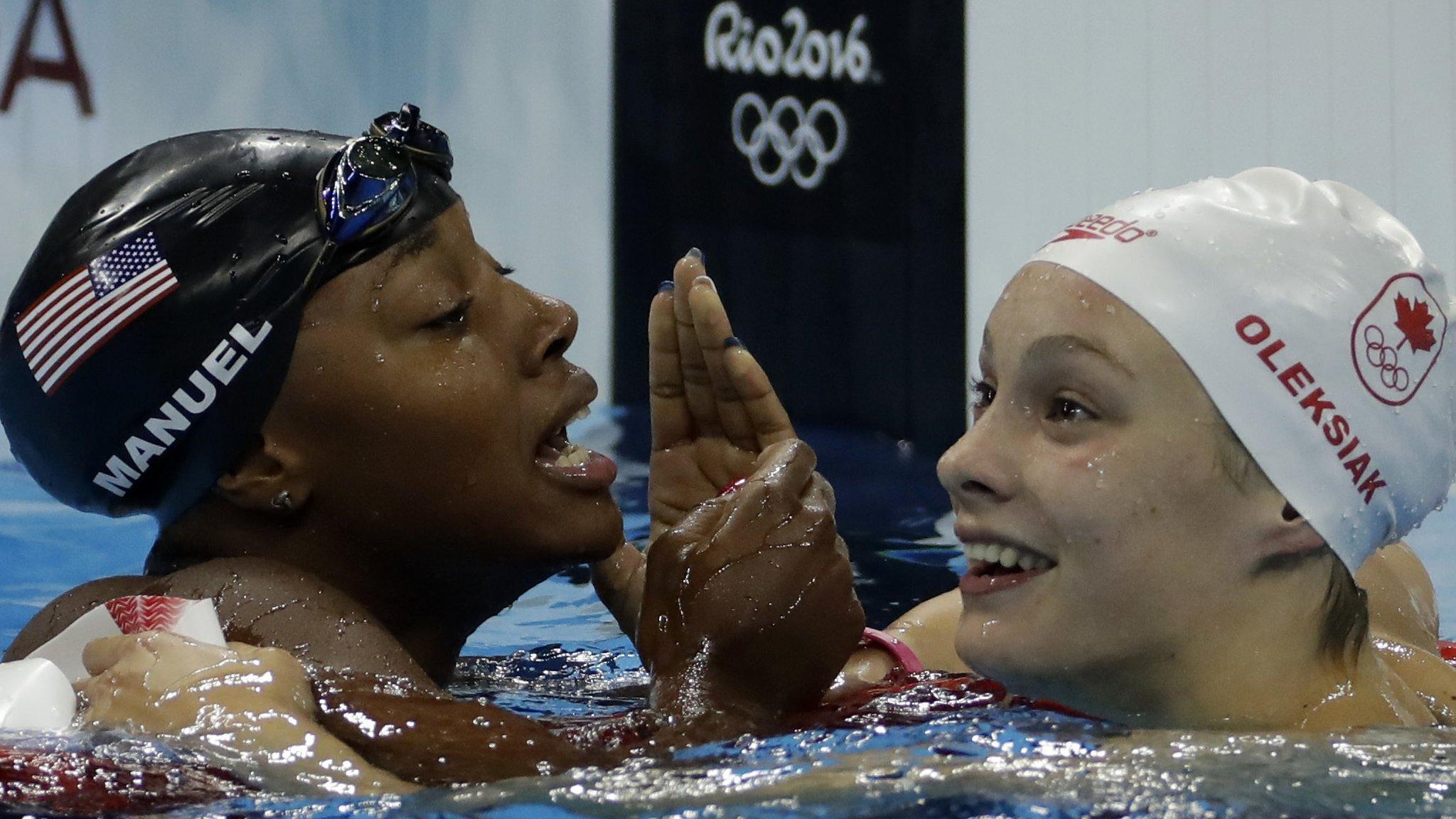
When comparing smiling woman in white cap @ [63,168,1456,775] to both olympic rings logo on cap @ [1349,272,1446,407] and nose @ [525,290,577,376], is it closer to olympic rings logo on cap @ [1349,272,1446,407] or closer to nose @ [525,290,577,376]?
olympic rings logo on cap @ [1349,272,1446,407]

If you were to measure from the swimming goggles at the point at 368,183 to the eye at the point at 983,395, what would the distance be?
948 mm

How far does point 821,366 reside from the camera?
329 inches

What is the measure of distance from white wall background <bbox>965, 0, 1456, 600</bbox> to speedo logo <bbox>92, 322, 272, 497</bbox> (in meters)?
6.28

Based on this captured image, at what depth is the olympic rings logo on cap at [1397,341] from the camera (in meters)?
2.35

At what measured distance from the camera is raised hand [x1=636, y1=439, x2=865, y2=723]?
2.59m

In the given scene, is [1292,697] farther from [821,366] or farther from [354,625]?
[821,366]

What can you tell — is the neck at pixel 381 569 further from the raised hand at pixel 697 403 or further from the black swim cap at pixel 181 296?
the raised hand at pixel 697 403

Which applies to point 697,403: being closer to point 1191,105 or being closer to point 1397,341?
point 1397,341

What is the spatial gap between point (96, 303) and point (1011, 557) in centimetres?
142

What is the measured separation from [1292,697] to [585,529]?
1.11m

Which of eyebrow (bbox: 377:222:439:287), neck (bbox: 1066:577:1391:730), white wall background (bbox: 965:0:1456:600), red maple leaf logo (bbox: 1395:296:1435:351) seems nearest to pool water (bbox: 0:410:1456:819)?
neck (bbox: 1066:577:1391:730)

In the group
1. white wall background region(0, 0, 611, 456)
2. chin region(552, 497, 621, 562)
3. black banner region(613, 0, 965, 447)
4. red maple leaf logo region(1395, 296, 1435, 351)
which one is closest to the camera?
red maple leaf logo region(1395, 296, 1435, 351)

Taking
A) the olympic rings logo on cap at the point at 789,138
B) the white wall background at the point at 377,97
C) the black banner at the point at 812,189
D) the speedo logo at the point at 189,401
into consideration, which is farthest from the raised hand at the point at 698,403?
the olympic rings logo on cap at the point at 789,138

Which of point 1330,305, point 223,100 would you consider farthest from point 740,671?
point 223,100
